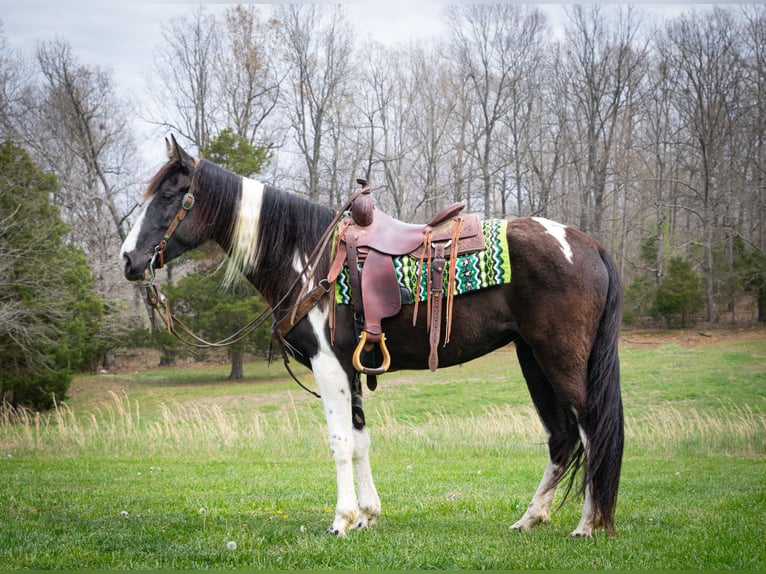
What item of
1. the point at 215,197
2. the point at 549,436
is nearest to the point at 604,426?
the point at 549,436

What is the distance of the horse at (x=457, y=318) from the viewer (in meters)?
4.12

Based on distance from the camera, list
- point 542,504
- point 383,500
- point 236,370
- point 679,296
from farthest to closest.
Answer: point 679,296 → point 236,370 → point 383,500 → point 542,504

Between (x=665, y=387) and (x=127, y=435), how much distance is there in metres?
13.6

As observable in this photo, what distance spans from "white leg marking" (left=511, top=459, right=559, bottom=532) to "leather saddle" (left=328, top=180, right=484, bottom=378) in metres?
1.10

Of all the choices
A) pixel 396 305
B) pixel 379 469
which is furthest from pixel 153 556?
pixel 379 469

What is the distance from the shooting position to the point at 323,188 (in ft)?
102

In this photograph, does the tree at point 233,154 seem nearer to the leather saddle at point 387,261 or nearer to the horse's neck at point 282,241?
the horse's neck at point 282,241

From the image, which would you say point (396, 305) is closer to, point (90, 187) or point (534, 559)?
point (534, 559)

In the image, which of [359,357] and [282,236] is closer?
[359,357]

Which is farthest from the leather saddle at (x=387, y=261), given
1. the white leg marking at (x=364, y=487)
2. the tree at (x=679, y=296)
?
the tree at (x=679, y=296)

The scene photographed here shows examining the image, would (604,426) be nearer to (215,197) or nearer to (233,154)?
(215,197)

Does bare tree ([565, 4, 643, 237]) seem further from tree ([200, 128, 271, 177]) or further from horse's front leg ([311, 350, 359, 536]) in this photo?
horse's front leg ([311, 350, 359, 536])

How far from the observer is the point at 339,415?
14.1 feet

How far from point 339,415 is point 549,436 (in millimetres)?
1471
